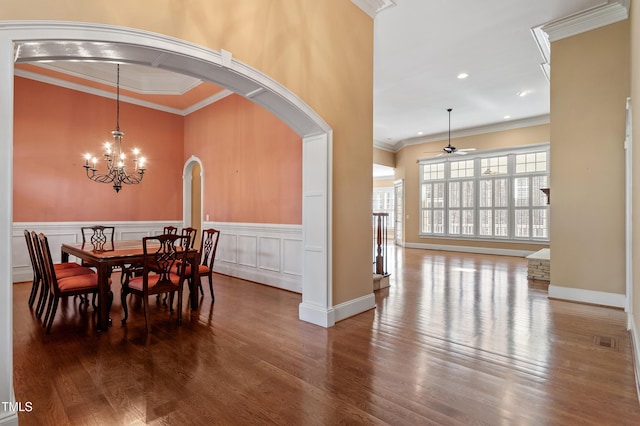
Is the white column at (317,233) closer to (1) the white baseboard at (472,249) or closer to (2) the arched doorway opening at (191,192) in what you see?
(2) the arched doorway opening at (191,192)

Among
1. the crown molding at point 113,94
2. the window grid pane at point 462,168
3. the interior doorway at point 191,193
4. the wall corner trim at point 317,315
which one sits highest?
the crown molding at point 113,94

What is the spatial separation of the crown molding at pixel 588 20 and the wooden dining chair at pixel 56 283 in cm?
698

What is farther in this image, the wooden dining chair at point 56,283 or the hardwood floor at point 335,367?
the wooden dining chair at point 56,283

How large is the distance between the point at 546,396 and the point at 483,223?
8.63 metres

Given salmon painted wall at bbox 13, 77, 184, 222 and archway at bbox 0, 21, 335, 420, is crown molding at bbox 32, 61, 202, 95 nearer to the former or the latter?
salmon painted wall at bbox 13, 77, 184, 222

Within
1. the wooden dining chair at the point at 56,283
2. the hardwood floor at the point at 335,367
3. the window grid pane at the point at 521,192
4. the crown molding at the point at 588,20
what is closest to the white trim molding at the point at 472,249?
the window grid pane at the point at 521,192

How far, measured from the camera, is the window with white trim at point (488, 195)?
896 cm

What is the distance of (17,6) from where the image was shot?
1739 mm

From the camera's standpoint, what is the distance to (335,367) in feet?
8.48

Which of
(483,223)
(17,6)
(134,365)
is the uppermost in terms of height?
(17,6)

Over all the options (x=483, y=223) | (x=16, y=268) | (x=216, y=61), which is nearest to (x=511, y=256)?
(x=483, y=223)

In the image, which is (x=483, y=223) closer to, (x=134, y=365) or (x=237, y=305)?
(x=237, y=305)

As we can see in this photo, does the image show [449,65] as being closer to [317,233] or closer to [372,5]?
[372,5]

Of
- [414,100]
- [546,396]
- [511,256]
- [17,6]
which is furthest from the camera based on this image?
[511,256]
